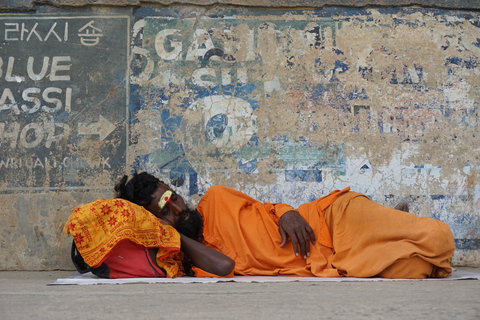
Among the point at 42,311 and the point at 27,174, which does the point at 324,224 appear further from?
the point at 27,174

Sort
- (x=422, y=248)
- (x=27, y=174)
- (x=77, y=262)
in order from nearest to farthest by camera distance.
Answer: (x=422, y=248) → (x=77, y=262) → (x=27, y=174)

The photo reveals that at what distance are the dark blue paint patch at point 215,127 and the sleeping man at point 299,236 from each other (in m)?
0.66

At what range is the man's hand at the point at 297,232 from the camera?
2729 millimetres

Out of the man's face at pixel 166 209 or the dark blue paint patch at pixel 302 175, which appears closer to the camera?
the man's face at pixel 166 209

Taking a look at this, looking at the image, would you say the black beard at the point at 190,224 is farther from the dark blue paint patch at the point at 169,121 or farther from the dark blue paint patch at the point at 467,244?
the dark blue paint patch at the point at 467,244

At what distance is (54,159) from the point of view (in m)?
3.54

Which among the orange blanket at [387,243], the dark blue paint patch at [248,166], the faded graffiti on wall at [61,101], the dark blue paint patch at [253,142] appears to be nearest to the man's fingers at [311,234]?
the orange blanket at [387,243]

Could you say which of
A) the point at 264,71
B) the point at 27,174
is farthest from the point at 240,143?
the point at 27,174

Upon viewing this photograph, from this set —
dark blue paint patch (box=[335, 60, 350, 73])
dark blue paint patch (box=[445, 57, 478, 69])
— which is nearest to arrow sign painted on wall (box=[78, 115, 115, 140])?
dark blue paint patch (box=[335, 60, 350, 73])

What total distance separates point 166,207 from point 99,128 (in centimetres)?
116

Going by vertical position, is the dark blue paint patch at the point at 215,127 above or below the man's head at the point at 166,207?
above

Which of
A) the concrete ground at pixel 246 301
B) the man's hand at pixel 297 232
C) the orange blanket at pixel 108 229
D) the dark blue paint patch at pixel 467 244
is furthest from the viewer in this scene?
the dark blue paint patch at pixel 467 244

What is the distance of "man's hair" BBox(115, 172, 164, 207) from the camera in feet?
9.27

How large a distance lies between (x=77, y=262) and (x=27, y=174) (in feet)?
4.11
